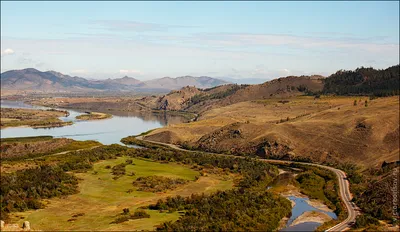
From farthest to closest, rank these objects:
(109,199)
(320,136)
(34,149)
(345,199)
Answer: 1. (34,149)
2. (320,136)
3. (345,199)
4. (109,199)

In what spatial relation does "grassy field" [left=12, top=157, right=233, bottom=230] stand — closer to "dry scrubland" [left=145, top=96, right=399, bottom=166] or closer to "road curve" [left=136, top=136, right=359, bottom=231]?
"road curve" [left=136, top=136, right=359, bottom=231]

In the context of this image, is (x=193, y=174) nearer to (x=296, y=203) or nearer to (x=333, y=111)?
(x=296, y=203)

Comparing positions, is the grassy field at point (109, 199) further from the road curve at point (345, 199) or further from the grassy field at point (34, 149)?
the road curve at point (345, 199)

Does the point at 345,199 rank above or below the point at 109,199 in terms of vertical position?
below

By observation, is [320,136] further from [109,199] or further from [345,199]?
[109,199]

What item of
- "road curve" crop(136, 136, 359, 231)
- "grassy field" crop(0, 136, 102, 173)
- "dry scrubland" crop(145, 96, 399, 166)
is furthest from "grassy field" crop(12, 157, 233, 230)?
"dry scrubland" crop(145, 96, 399, 166)

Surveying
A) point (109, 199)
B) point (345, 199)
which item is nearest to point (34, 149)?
point (109, 199)

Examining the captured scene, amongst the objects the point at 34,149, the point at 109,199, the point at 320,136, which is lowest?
the point at 109,199

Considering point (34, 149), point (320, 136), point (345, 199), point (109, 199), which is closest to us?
point (109, 199)

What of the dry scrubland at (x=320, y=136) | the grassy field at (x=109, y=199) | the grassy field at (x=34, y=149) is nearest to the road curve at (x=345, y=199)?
the dry scrubland at (x=320, y=136)
